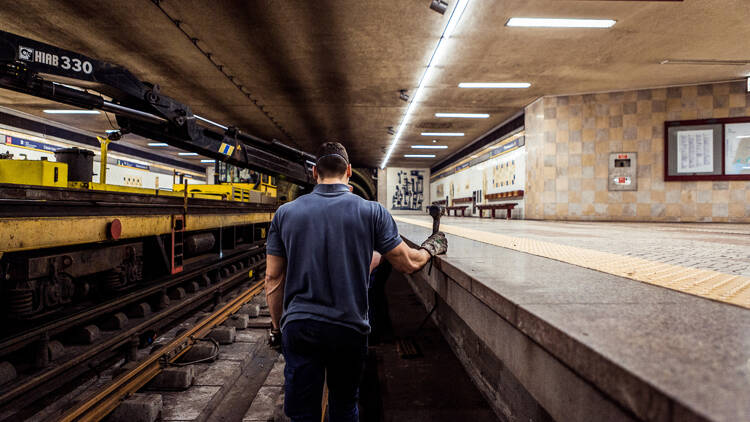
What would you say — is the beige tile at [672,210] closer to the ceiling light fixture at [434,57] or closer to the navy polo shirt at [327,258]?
the ceiling light fixture at [434,57]

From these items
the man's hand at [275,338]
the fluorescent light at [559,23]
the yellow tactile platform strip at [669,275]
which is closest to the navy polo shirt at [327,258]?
the man's hand at [275,338]

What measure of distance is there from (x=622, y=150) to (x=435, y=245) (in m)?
10.9

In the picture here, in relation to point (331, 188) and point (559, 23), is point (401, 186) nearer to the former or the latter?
point (559, 23)

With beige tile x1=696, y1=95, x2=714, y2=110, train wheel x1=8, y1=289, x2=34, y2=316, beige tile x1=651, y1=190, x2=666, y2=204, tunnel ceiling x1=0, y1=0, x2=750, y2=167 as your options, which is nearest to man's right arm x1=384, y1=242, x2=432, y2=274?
train wheel x1=8, y1=289, x2=34, y2=316

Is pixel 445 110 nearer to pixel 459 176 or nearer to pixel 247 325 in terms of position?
pixel 459 176

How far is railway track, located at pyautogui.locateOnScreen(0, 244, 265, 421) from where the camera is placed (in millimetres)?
2770

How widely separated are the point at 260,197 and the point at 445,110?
22.3 feet

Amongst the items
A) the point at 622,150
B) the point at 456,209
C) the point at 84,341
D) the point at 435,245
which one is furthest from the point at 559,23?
the point at 456,209

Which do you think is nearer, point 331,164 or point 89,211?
point 331,164

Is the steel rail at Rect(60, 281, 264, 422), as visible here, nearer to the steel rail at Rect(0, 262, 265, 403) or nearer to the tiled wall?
the steel rail at Rect(0, 262, 265, 403)

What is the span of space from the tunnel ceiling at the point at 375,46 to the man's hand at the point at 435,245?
194 inches

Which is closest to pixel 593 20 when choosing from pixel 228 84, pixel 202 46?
pixel 202 46

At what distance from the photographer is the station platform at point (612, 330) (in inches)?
33.9

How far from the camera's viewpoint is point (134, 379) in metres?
3.02
